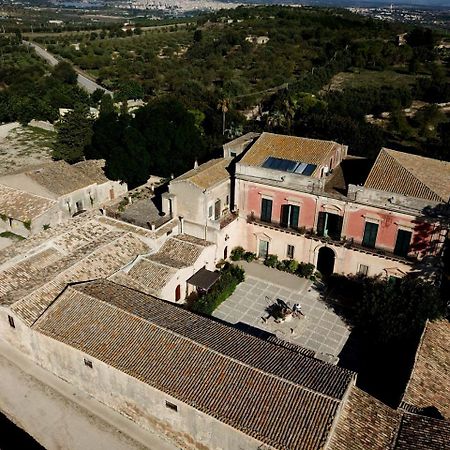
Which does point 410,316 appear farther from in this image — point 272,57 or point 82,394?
point 272,57

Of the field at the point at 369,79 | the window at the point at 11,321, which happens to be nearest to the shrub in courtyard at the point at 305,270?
the window at the point at 11,321

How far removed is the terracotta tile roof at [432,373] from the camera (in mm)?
20805

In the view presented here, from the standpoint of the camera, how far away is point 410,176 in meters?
29.2

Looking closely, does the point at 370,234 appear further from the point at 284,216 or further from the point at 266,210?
the point at 266,210

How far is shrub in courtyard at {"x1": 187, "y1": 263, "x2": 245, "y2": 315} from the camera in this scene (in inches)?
1125

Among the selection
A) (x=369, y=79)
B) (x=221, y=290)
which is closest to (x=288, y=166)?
(x=221, y=290)

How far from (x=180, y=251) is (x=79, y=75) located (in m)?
76.7

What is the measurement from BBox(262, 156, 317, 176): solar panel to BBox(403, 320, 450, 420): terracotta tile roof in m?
12.0

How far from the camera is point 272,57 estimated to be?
9562cm

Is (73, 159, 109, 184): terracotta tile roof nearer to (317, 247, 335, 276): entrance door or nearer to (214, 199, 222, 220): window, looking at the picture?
(214, 199, 222, 220): window

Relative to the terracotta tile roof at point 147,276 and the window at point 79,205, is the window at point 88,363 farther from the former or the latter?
the window at point 79,205

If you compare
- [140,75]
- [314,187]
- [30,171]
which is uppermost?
[314,187]

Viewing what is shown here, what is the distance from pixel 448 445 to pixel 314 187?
1700 centimetres

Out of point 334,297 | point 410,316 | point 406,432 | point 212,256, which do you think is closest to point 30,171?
point 212,256
